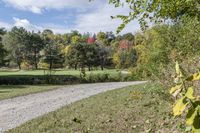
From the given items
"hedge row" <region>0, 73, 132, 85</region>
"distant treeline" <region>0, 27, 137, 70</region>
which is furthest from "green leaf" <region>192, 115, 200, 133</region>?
"distant treeline" <region>0, 27, 137, 70</region>

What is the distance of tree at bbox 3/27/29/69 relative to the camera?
95250 millimetres

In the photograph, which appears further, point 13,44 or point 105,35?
point 105,35

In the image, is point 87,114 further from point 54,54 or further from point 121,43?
point 121,43

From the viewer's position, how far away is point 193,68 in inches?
299

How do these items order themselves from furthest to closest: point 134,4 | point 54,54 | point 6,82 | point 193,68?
point 54,54
point 6,82
point 193,68
point 134,4

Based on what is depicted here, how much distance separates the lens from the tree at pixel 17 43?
3750 inches

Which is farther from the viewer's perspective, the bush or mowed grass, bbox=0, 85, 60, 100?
the bush

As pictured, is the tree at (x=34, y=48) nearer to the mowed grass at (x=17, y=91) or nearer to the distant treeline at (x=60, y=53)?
the distant treeline at (x=60, y=53)

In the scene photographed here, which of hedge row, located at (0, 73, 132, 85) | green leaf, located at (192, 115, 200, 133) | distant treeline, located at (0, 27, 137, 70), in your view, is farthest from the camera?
distant treeline, located at (0, 27, 137, 70)

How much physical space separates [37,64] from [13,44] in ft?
27.7

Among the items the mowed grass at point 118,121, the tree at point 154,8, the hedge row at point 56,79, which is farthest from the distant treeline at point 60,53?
the tree at point 154,8

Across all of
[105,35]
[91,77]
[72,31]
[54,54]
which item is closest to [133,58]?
[54,54]

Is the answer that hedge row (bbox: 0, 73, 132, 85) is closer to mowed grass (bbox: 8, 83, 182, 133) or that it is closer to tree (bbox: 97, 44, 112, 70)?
mowed grass (bbox: 8, 83, 182, 133)

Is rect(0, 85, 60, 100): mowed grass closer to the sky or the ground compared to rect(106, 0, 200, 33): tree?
closer to the ground
